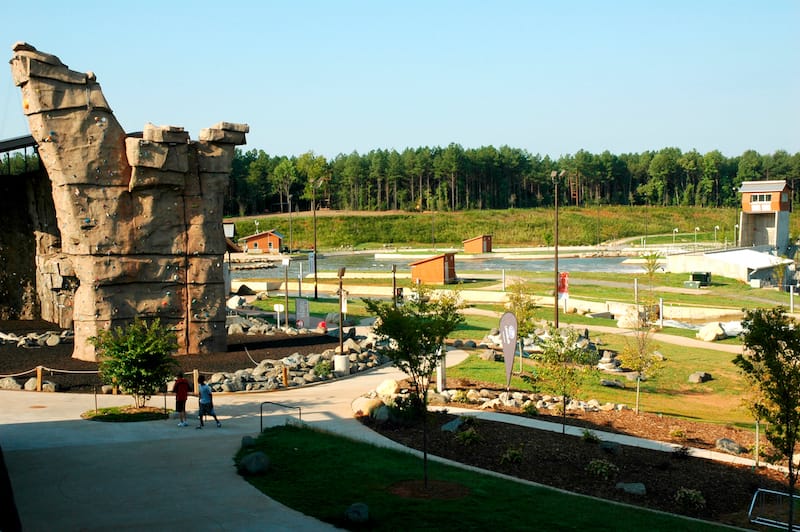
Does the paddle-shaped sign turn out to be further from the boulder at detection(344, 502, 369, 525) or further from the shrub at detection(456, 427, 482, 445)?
the boulder at detection(344, 502, 369, 525)

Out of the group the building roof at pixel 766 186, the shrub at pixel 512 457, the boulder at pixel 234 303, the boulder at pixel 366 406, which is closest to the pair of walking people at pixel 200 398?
the boulder at pixel 366 406

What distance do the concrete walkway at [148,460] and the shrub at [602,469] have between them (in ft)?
10.0

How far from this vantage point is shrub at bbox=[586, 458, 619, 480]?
18656 millimetres

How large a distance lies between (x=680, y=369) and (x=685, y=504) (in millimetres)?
17672

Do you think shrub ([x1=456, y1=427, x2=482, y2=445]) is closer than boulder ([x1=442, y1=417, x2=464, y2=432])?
Yes

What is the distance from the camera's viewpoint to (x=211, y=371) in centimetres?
3045

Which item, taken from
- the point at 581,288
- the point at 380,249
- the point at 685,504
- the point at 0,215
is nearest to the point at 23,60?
the point at 0,215

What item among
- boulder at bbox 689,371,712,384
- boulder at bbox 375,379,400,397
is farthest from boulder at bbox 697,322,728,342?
boulder at bbox 375,379,400,397

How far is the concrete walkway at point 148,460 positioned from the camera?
48.1ft

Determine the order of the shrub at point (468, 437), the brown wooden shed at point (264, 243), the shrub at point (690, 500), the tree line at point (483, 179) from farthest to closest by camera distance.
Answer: the tree line at point (483, 179) < the brown wooden shed at point (264, 243) < the shrub at point (468, 437) < the shrub at point (690, 500)

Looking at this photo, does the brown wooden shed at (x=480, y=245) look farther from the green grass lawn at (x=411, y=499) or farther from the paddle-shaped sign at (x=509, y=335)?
the green grass lawn at (x=411, y=499)

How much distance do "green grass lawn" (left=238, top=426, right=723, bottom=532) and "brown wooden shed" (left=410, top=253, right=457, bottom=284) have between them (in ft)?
153

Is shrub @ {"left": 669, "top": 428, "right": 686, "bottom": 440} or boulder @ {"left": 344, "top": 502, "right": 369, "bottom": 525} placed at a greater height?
boulder @ {"left": 344, "top": 502, "right": 369, "bottom": 525}

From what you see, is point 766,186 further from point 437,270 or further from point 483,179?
point 483,179
